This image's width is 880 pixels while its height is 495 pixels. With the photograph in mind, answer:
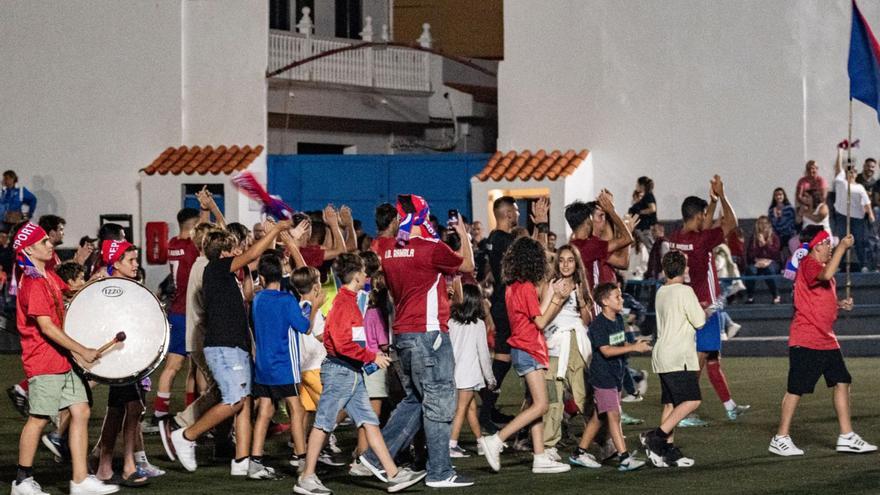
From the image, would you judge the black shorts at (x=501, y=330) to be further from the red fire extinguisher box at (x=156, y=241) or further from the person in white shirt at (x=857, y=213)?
the red fire extinguisher box at (x=156, y=241)

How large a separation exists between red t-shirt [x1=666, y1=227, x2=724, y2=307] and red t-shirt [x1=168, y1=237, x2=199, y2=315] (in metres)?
4.57

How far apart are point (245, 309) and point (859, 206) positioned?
1471cm

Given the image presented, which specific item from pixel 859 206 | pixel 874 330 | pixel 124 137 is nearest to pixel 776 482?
pixel 874 330

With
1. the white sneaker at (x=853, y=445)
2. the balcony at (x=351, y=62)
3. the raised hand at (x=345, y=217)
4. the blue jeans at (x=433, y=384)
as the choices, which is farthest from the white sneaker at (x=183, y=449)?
the balcony at (x=351, y=62)

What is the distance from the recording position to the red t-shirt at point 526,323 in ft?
37.4

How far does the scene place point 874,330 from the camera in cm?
2225

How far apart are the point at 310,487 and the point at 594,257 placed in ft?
12.3

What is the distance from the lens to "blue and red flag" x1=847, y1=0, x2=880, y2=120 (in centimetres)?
1430

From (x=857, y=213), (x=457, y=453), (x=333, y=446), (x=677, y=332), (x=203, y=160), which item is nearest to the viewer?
(x=677, y=332)

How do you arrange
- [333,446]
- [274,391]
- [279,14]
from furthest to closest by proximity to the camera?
[279,14]
[333,446]
[274,391]

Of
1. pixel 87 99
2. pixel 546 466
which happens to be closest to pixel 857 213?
pixel 546 466

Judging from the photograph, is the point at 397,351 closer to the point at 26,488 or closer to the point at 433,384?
the point at 433,384

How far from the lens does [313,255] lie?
13383 millimetres

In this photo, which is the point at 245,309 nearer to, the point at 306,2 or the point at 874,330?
the point at 874,330
